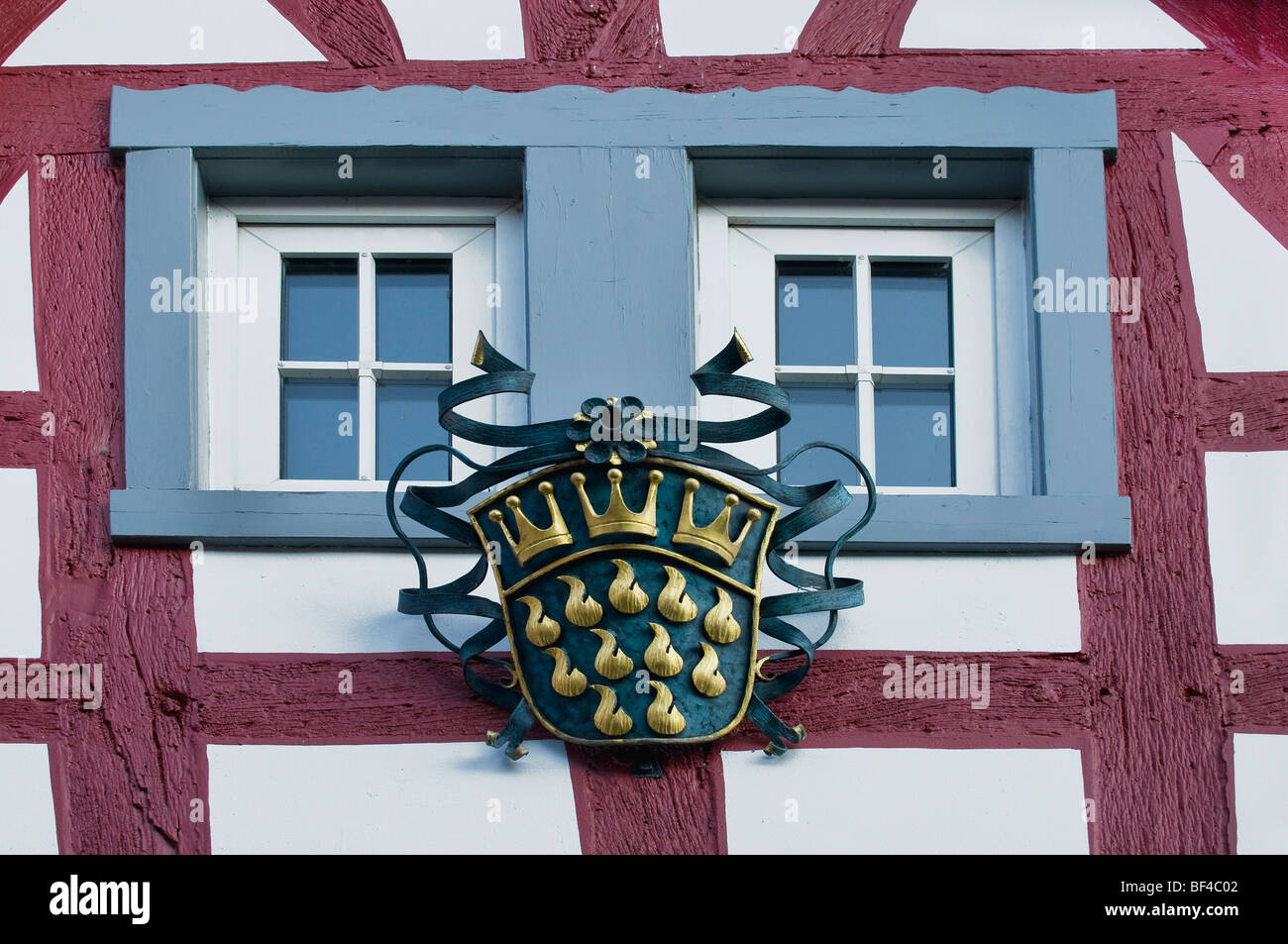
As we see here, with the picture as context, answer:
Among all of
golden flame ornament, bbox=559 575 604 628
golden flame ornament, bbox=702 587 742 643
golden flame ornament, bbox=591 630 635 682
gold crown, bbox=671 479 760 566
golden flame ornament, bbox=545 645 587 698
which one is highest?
gold crown, bbox=671 479 760 566

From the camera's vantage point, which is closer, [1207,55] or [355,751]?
[355,751]

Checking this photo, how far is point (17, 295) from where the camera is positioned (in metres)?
4.43

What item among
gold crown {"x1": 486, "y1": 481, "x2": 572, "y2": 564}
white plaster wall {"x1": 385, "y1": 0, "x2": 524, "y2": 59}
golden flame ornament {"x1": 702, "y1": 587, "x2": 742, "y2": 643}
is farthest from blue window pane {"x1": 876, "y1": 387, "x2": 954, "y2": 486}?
white plaster wall {"x1": 385, "y1": 0, "x2": 524, "y2": 59}

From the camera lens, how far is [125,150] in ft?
14.7

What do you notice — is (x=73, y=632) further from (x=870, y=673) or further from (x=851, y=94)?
(x=851, y=94)

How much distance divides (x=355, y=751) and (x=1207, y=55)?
270cm

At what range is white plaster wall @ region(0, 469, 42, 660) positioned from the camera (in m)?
4.22

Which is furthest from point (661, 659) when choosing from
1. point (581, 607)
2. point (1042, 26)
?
point (1042, 26)

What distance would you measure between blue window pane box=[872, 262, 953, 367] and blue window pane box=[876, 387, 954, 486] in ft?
0.30

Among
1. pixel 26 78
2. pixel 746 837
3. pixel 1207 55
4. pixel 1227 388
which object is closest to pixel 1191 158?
pixel 1207 55

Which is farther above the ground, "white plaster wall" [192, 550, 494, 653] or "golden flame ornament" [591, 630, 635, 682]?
"white plaster wall" [192, 550, 494, 653]

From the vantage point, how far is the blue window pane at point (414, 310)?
4.56 m

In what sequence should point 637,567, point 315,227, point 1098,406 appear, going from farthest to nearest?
point 315,227 < point 1098,406 < point 637,567

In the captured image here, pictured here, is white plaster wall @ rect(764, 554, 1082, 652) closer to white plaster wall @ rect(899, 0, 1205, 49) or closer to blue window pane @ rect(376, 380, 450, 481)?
blue window pane @ rect(376, 380, 450, 481)
